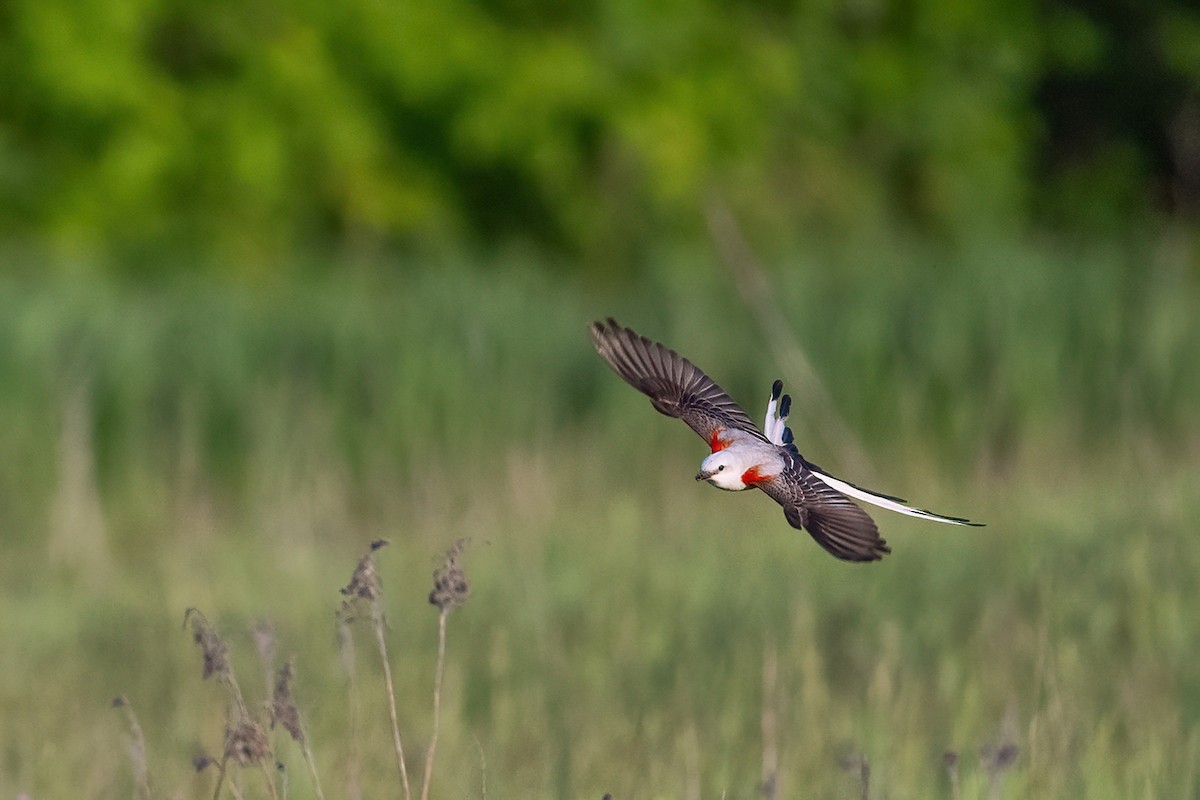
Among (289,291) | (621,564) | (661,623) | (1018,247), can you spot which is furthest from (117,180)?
(661,623)

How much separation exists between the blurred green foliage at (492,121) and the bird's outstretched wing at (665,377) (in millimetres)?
7923

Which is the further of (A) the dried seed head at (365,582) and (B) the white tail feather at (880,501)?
(A) the dried seed head at (365,582)

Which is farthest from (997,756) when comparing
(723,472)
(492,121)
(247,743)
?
(492,121)

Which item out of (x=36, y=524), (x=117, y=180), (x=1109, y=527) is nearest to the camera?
(x=1109, y=527)

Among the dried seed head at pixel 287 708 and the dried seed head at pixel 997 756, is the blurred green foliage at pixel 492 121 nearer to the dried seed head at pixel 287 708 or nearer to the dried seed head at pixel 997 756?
Answer: the dried seed head at pixel 287 708

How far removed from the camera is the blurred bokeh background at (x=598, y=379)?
12.2ft

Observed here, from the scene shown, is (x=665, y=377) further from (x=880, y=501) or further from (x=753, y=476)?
(x=880, y=501)

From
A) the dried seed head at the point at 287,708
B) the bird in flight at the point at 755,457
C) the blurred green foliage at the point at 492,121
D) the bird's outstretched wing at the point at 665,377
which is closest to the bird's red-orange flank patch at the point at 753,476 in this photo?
the bird in flight at the point at 755,457

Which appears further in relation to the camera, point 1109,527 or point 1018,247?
point 1018,247

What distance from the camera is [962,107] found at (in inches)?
464

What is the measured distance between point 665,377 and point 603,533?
3.92 metres

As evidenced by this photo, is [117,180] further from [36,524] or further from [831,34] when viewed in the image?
[831,34]

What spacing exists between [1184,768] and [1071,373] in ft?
14.4

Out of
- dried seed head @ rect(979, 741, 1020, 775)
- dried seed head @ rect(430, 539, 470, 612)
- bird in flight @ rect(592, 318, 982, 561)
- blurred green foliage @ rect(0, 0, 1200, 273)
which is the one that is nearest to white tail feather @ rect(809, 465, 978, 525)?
bird in flight @ rect(592, 318, 982, 561)
